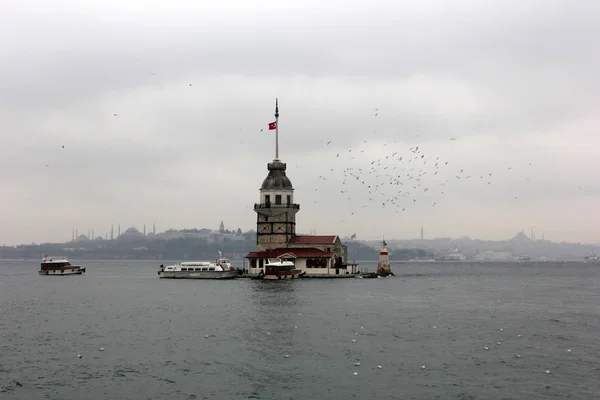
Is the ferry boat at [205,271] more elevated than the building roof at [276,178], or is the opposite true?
the building roof at [276,178]

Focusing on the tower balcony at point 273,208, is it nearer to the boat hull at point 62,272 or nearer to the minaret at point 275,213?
the minaret at point 275,213

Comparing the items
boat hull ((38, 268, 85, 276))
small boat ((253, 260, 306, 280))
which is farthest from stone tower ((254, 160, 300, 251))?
boat hull ((38, 268, 85, 276))

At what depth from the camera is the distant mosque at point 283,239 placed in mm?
120750

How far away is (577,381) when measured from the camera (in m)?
37.2

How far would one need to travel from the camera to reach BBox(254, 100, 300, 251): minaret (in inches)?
4948

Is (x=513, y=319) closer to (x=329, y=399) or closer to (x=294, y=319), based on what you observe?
(x=294, y=319)

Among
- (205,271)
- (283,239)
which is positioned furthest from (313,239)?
(205,271)

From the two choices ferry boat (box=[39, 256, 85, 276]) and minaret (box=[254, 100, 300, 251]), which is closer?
minaret (box=[254, 100, 300, 251])

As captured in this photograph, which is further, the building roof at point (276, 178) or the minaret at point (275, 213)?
the building roof at point (276, 178)

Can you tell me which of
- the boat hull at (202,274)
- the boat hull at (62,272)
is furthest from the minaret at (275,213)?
the boat hull at (62,272)

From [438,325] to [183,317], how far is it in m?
22.8

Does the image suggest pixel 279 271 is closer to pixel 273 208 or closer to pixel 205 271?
pixel 273 208

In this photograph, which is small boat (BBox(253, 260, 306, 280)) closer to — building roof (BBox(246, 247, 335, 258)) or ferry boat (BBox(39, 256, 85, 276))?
building roof (BBox(246, 247, 335, 258))

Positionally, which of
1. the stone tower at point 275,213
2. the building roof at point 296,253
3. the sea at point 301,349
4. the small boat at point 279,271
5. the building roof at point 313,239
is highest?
the stone tower at point 275,213
